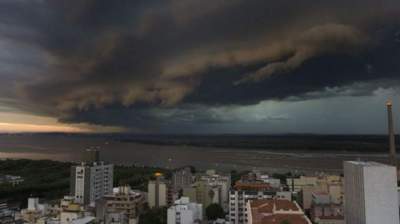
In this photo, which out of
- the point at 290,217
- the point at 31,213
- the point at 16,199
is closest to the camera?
the point at 290,217

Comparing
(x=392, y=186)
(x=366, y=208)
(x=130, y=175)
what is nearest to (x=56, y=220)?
(x=366, y=208)

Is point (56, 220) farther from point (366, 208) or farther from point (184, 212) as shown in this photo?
point (366, 208)

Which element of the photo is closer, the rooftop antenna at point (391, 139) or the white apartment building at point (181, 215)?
the white apartment building at point (181, 215)

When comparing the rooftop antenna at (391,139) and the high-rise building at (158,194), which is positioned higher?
the rooftop antenna at (391,139)

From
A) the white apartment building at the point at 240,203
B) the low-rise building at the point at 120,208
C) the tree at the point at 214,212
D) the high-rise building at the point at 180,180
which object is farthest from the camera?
the high-rise building at the point at 180,180

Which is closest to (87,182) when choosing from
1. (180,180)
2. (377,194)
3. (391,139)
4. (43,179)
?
(180,180)

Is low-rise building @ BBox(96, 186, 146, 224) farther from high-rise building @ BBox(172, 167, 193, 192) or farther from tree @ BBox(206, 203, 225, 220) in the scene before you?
tree @ BBox(206, 203, 225, 220)

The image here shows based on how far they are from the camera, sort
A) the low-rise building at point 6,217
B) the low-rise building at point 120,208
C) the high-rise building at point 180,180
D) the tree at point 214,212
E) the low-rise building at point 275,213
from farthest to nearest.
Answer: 1. the high-rise building at point 180,180
2. the tree at point 214,212
3. the low-rise building at point 120,208
4. the low-rise building at point 6,217
5. the low-rise building at point 275,213

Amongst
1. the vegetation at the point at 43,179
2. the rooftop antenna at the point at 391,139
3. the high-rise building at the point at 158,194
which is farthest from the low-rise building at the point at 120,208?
the rooftop antenna at the point at 391,139

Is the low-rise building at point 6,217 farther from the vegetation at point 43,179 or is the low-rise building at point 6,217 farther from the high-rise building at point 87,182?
the vegetation at point 43,179

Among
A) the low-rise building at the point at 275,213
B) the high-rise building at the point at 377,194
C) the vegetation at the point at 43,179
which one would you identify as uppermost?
the high-rise building at the point at 377,194

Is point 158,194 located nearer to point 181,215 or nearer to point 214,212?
point 214,212
